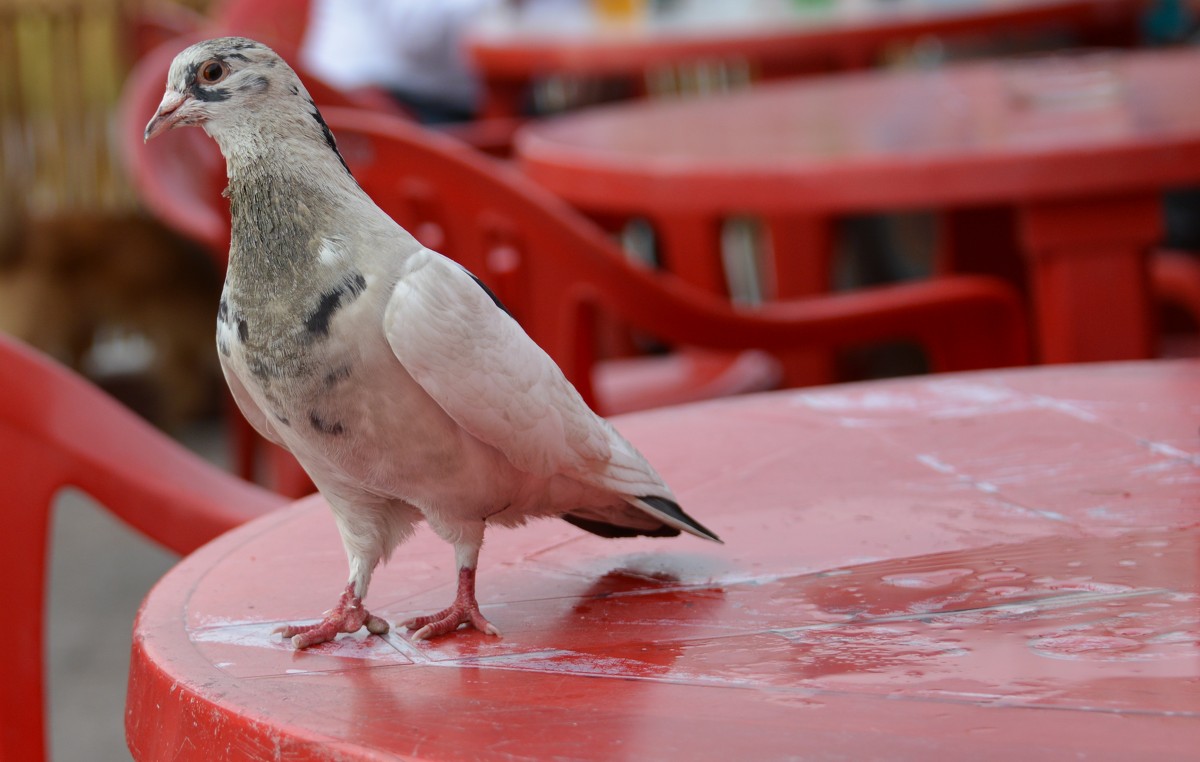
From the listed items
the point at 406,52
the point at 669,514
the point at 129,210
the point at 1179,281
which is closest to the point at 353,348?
the point at 669,514

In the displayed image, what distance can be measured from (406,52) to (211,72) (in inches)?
143

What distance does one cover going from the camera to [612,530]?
1.05m

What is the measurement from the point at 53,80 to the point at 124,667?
226 centimetres

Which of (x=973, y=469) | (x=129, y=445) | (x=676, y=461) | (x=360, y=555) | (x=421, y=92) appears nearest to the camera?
(x=360, y=555)

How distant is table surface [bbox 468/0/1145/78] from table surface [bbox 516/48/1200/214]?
2.65ft

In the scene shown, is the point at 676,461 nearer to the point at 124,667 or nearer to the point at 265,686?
the point at 265,686

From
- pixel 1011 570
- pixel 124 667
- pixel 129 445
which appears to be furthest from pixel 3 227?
pixel 1011 570

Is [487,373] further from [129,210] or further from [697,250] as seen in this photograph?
[129,210]

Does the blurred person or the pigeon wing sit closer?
the pigeon wing

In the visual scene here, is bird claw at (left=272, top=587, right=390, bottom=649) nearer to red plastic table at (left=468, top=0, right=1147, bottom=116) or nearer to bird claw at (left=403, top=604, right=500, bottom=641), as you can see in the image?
bird claw at (left=403, top=604, right=500, bottom=641)

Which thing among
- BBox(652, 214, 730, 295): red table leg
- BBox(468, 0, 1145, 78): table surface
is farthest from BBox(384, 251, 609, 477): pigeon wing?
BBox(468, 0, 1145, 78): table surface

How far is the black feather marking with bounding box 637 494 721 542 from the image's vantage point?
3.26 feet

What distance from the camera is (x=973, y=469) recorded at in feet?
3.78

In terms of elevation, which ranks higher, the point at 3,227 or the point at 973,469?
the point at 973,469
